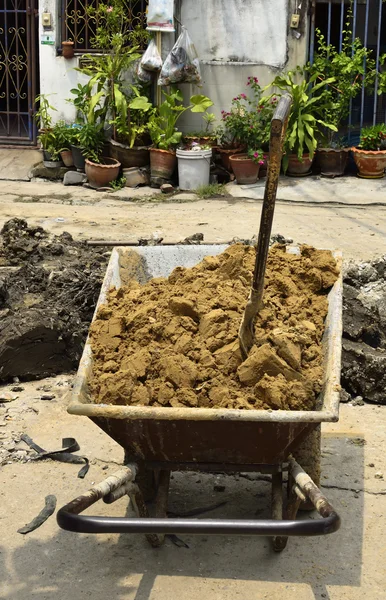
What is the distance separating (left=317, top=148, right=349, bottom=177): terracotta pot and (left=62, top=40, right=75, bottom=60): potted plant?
3599 mm

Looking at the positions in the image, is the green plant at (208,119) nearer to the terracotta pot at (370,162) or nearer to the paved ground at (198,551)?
the terracotta pot at (370,162)

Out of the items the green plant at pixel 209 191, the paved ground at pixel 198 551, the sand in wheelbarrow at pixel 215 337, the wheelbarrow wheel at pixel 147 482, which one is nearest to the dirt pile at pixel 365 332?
the paved ground at pixel 198 551

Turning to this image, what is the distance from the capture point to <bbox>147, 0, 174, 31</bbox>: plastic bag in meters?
10.8

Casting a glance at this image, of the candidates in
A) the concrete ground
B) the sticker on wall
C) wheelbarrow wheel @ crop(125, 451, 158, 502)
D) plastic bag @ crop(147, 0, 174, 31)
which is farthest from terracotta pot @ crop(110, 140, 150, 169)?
wheelbarrow wheel @ crop(125, 451, 158, 502)

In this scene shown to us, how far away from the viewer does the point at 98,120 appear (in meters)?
11.6

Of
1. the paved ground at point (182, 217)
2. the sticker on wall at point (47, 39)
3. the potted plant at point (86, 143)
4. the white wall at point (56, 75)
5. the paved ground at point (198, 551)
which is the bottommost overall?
the paved ground at point (198, 551)

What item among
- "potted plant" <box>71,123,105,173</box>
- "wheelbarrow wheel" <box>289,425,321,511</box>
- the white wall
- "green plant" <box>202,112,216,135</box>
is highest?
the white wall

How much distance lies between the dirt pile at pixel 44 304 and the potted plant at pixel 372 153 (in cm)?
479

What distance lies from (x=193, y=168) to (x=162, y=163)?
0.43 meters

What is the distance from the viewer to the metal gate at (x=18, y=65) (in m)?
12.0

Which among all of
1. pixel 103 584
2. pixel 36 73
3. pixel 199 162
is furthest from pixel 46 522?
pixel 36 73

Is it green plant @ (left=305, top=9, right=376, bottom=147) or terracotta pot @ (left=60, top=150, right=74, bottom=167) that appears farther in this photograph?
terracotta pot @ (left=60, top=150, right=74, bottom=167)

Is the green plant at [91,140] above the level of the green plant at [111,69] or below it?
below

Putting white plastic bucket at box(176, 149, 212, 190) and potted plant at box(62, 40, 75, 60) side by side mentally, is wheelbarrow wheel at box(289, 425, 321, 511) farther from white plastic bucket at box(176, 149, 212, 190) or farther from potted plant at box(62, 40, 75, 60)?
potted plant at box(62, 40, 75, 60)
